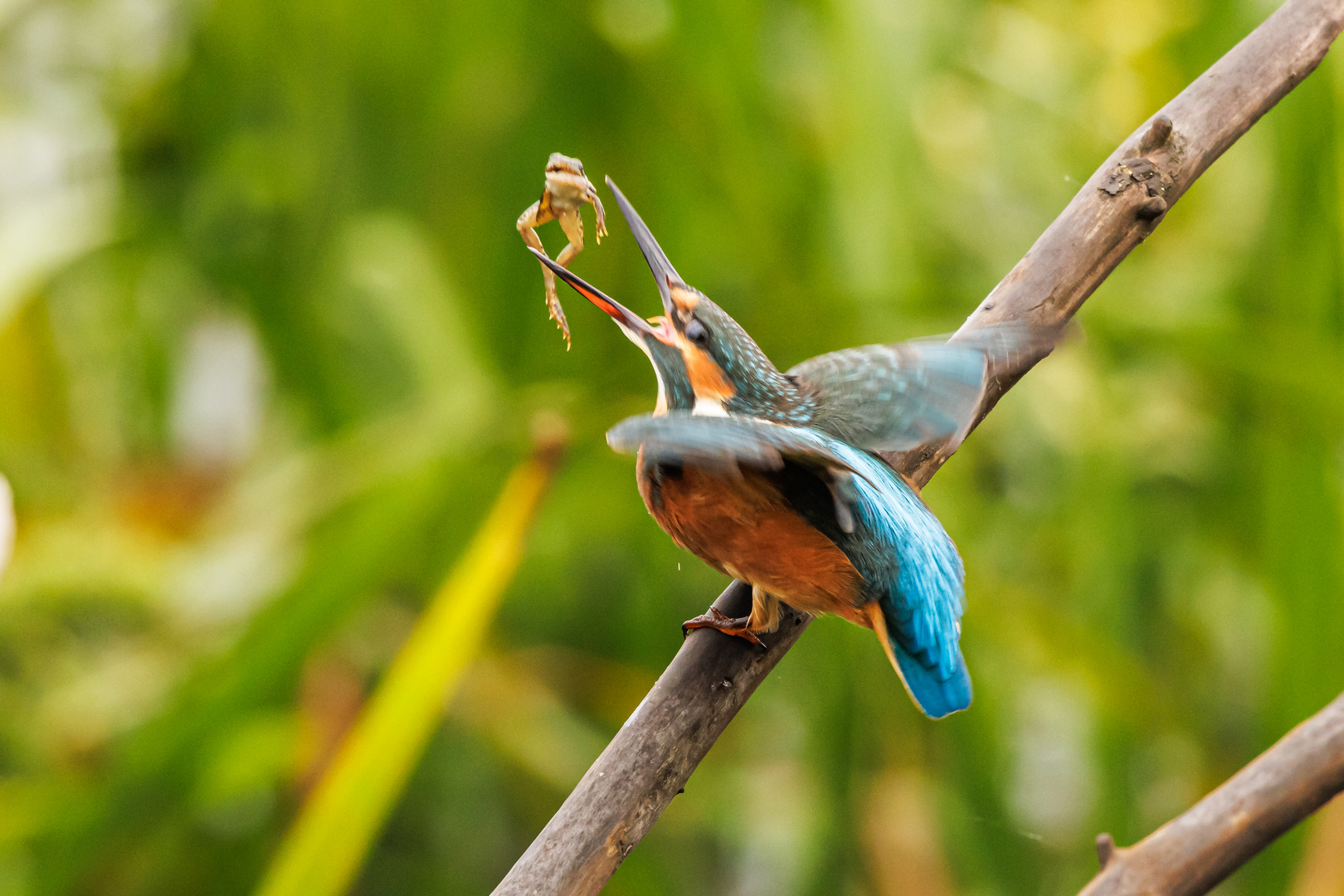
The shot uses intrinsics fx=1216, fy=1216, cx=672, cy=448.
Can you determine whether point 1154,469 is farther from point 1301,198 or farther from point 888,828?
point 888,828

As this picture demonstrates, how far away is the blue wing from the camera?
Result: 1.54 feet

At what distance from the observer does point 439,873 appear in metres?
1.37

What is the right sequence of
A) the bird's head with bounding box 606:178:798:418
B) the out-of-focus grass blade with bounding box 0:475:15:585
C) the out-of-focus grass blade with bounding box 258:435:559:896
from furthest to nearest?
the out-of-focus grass blade with bounding box 258:435:559:896 → the bird's head with bounding box 606:178:798:418 → the out-of-focus grass blade with bounding box 0:475:15:585

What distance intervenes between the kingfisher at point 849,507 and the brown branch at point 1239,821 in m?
0.09

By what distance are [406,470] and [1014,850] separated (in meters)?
0.79

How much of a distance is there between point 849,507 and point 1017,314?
14cm

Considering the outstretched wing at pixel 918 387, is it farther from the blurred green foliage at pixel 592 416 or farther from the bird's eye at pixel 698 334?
the blurred green foliage at pixel 592 416

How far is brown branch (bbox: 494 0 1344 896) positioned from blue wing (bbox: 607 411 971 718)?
4cm

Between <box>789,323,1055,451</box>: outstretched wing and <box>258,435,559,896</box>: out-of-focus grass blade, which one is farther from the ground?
<box>789,323,1055,451</box>: outstretched wing

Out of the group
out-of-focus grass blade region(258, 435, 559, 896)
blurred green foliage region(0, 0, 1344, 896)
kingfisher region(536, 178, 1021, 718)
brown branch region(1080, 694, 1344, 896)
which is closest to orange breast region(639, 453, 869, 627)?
kingfisher region(536, 178, 1021, 718)

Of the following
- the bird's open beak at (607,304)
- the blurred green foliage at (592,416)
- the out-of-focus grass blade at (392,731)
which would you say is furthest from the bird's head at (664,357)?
the blurred green foliage at (592,416)

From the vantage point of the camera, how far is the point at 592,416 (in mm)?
1015

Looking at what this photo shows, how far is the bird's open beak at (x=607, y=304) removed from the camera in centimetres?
46

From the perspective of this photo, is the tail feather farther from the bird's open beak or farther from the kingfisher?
the bird's open beak
